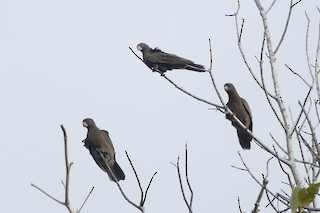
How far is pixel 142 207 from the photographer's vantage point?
3.03m

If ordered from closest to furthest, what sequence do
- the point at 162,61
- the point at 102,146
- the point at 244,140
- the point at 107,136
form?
the point at 102,146 < the point at 107,136 < the point at 162,61 < the point at 244,140

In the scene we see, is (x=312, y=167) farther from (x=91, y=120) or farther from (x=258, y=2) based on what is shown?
(x=91, y=120)

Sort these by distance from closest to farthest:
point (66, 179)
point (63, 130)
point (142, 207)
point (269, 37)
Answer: point (63, 130), point (66, 179), point (142, 207), point (269, 37)

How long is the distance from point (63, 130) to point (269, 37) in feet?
9.64

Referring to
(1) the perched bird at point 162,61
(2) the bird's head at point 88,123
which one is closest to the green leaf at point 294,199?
→ (1) the perched bird at point 162,61

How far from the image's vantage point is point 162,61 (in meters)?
7.84

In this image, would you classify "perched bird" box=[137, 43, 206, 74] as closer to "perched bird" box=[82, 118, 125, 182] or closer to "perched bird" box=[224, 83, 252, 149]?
"perched bird" box=[224, 83, 252, 149]

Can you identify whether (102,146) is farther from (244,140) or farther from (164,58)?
(244,140)

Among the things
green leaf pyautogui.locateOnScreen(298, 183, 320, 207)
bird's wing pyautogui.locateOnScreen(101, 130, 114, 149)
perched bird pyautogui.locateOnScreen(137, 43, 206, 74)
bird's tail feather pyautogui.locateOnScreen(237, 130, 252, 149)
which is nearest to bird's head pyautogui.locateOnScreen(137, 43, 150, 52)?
perched bird pyautogui.locateOnScreen(137, 43, 206, 74)

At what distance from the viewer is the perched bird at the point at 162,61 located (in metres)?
7.58

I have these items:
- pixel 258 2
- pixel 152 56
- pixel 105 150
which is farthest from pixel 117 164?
pixel 258 2

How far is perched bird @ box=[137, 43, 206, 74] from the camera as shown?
24.9ft

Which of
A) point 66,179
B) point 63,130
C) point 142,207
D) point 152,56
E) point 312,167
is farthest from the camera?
point 152,56

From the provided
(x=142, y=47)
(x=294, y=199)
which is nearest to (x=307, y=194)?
(x=294, y=199)
